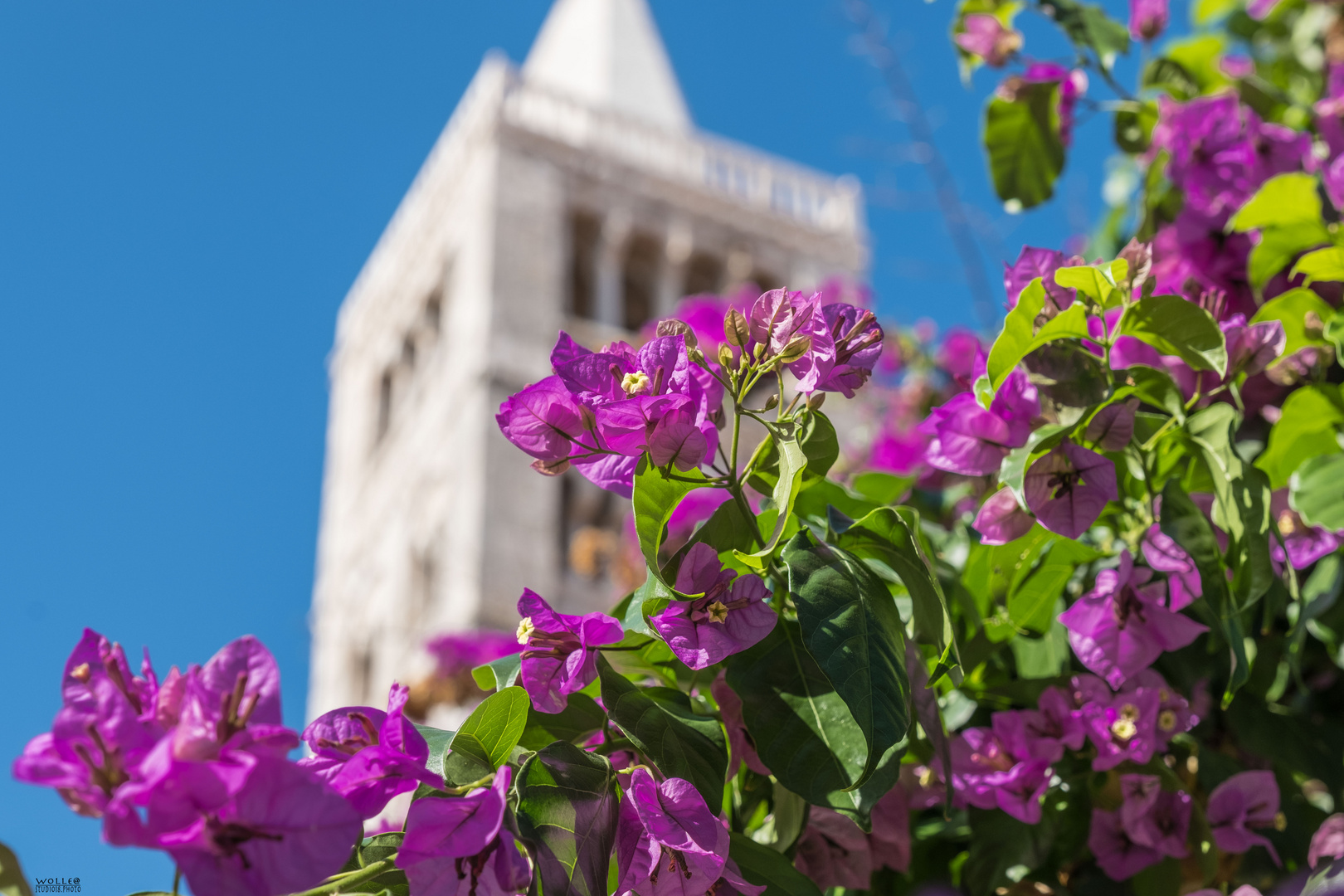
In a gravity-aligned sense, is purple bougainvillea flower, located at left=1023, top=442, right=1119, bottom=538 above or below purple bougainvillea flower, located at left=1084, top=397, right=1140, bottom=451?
below

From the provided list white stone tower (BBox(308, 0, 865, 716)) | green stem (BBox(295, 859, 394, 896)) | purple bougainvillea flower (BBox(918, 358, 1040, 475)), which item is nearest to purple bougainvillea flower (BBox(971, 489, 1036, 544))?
purple bougainvillea flower (BBox(918, 358, 1040, 475))

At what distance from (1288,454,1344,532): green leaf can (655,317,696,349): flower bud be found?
0.53m

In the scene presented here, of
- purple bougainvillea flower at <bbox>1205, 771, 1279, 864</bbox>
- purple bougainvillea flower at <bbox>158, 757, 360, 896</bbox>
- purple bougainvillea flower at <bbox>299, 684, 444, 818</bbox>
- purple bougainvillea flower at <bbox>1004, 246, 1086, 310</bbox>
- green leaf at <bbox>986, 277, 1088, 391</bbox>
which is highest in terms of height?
purple bougainvillea flower at <bbox>1004, 246, 1086, 310</bbox>

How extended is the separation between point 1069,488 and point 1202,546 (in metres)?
0.11

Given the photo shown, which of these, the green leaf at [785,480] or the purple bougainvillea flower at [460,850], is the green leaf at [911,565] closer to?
the green leaf at [785,480]

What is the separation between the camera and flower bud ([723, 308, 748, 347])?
2.67 ft

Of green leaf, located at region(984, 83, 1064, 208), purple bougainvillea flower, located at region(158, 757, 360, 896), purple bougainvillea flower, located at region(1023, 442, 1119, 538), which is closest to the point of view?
purple bougainvillea flower, located at region(158, 757, 360, 896)

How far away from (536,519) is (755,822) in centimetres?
1336

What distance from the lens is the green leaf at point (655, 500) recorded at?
77 centimetres

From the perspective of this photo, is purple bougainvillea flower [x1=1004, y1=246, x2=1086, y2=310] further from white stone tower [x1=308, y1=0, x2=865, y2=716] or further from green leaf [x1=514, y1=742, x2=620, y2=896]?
white stone tower [x1=308, y1=0, x2=865, y2=716]

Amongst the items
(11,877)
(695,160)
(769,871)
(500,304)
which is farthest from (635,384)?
(695,160)

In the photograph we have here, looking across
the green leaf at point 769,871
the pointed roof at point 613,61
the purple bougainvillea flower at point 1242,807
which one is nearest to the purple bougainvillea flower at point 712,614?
the green leaf at point 769,871

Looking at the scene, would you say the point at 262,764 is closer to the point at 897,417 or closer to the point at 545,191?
the point at 897,417

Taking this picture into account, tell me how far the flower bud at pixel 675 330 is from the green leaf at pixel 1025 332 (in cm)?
23
